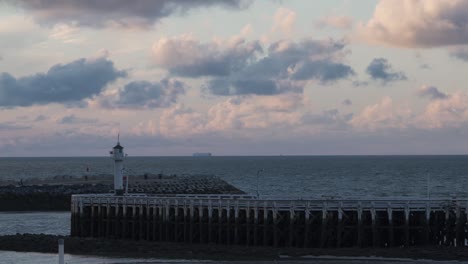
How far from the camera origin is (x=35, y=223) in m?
70.0

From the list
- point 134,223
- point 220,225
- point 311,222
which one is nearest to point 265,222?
point 311,222

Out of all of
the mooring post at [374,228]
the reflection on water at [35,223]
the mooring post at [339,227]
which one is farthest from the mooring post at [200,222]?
the reflection on water at [35,223]

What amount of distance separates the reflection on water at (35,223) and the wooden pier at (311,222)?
14.0m

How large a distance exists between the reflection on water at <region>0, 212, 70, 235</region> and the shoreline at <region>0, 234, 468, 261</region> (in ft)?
39.3

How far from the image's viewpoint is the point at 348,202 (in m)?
46.4

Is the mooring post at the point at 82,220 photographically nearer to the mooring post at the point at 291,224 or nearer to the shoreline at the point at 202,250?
the shoreline at the point at 202,250

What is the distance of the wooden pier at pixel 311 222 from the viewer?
45625mm

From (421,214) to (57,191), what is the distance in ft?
179

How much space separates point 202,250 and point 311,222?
225 inches

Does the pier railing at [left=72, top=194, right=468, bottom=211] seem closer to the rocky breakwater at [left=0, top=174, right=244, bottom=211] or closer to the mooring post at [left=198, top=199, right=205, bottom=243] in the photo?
the mooring post at [left=198, top=199, right=205, bottom=243]

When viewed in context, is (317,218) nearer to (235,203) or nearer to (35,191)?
(235,203)

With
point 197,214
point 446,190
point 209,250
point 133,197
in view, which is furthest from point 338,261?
point 446,190

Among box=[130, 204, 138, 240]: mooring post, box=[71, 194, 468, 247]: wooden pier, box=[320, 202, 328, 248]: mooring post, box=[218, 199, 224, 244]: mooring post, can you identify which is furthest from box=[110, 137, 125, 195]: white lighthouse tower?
box=[320, 202, 328, 248]: mooring post

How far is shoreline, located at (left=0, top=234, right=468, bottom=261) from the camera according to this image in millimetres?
42469
